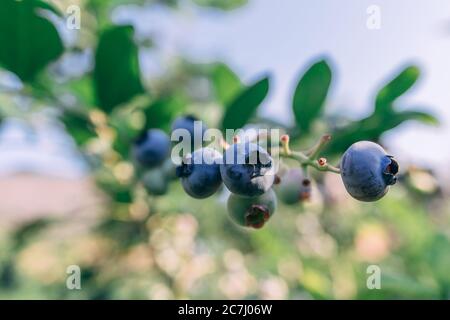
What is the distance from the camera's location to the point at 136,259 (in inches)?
91.0

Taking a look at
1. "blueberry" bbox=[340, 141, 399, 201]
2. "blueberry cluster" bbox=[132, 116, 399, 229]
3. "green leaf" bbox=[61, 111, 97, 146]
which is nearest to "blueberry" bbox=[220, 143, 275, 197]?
"blueberry cluster" bbox=[132, 116, 399, 229]

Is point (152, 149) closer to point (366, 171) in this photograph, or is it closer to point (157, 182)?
point (157, 182)

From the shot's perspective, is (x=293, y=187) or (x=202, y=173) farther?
(x=293, y=187)

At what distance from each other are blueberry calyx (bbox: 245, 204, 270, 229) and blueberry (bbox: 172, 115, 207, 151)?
0.19 m

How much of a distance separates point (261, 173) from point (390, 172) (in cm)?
19

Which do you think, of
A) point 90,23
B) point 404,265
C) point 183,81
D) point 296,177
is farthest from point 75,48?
point 183,81

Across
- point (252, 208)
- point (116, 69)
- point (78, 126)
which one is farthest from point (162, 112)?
point (252, 208)

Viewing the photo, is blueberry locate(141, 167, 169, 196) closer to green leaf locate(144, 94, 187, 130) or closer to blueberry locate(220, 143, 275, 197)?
green leaf locate(144, 94, 187, 130)

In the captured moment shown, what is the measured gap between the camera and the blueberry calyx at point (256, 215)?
814 millimetres

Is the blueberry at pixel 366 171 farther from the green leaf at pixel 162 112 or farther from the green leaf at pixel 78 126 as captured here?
the green leaf at pixel 78 126

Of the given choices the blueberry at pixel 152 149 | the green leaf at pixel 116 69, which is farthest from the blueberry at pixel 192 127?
the green leaf at pixel 116 69

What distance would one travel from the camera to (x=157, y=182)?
1.09 metres

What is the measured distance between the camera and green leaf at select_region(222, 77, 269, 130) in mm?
918
